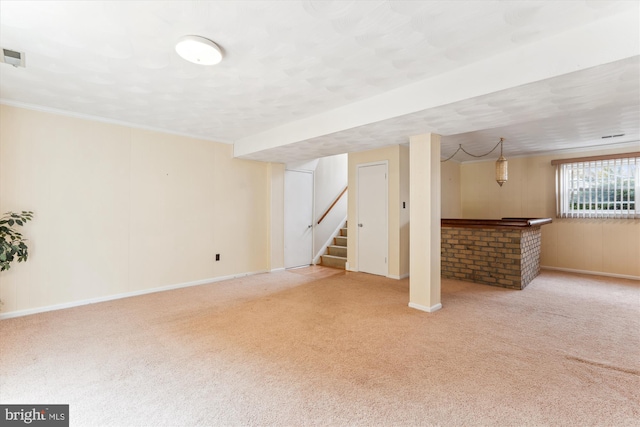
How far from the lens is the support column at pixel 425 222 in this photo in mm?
3424

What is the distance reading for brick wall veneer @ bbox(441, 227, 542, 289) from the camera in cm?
441

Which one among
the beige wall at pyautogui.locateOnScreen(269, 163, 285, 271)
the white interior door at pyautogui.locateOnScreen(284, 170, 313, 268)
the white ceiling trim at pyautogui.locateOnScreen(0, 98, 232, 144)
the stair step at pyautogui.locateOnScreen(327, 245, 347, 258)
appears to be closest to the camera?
the white ceiling trim at pyautogui.locateOnScreen(0, 98, 232, 144)

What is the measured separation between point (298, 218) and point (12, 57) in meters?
4.54

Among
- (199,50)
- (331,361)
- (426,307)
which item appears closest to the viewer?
(199,50)

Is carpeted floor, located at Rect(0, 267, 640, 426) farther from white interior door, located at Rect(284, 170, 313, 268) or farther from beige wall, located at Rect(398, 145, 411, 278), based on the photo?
white interior door, located at Rect(284, 170, 313, 268)

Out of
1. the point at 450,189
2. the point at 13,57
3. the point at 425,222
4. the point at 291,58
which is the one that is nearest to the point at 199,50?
the point at 291,58

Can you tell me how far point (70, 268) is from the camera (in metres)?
3.62

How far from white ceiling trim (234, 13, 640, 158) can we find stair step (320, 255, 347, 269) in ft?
10.3

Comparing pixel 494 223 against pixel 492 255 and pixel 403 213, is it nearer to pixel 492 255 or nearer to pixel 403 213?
pixel 492 255

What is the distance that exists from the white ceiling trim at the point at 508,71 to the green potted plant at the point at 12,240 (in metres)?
3.37

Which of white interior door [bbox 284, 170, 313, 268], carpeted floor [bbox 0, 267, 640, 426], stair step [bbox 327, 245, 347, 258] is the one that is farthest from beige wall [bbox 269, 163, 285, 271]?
carpeted floor [bbox 0, 267, 640, 426]

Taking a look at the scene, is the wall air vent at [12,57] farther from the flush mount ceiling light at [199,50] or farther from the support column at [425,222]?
the support column at [425,222]

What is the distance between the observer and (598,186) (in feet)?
17.6

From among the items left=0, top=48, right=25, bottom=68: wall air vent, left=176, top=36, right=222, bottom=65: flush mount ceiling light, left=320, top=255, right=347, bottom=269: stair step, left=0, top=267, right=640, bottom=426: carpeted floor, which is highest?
left=0, top=48, right=25, bottom=68: wall air vent
